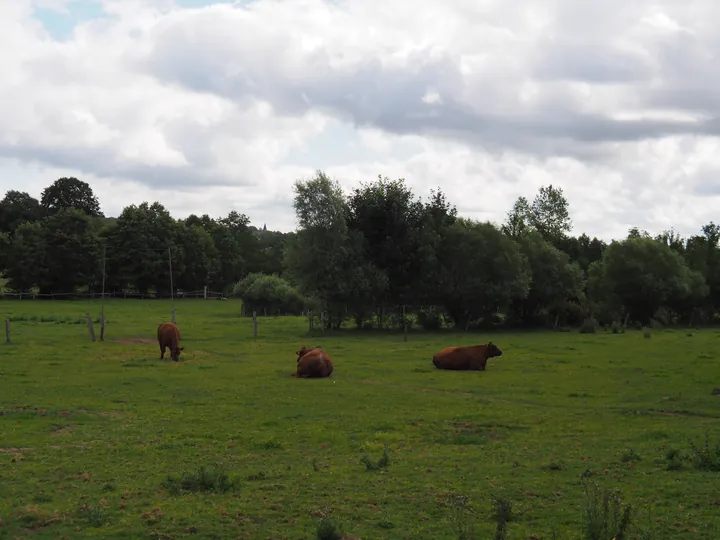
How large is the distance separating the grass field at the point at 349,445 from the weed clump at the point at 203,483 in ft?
0.12

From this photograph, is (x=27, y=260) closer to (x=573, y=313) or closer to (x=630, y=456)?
(x=573, y=313)

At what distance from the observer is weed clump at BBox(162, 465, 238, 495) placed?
1097cm

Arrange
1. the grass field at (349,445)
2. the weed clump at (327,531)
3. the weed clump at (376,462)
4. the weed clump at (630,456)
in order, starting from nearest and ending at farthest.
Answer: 1. the weed clump at (327,531)
2. the grass field at (349,445)
3. the weed clump at (376,462)
4. the weed clump at (630,456)

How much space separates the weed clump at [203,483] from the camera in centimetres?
1097

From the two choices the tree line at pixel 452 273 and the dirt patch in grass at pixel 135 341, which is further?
the tree line at pixel 452 273

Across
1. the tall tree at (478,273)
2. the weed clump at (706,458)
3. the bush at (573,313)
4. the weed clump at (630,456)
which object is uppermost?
the tall tree at (478,273)

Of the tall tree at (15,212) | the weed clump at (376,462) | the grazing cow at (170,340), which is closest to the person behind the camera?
the weed clump at (376,462)

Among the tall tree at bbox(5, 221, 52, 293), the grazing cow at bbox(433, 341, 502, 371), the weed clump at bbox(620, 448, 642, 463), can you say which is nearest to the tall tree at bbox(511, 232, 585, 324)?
the grazing cow at bbox(433, 341, 502, 371)

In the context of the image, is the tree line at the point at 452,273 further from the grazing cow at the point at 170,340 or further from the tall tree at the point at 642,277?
the grazing cow at the point at 170,340

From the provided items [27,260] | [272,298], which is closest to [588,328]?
[272,298]

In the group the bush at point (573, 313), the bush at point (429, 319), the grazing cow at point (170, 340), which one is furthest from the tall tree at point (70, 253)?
the grazing cow at point (170, 340)

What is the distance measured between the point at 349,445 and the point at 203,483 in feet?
12.8

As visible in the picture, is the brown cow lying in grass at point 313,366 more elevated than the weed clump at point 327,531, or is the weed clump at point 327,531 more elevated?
the brown cow lying in grass at point 313,366

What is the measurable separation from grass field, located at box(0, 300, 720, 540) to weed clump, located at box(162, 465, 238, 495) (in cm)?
4
